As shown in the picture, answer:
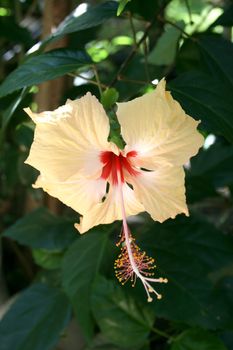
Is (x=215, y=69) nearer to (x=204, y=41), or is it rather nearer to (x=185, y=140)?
(x=204, y=41)

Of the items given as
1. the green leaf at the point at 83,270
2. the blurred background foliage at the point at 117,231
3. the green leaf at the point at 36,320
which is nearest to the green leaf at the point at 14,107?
the blurred background foliage at the point at 117,231

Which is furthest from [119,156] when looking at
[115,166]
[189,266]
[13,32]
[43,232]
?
[13,32]

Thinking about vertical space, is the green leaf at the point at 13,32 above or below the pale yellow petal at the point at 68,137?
below

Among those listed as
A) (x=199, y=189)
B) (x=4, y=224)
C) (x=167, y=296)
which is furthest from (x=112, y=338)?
(x=4, y=224)

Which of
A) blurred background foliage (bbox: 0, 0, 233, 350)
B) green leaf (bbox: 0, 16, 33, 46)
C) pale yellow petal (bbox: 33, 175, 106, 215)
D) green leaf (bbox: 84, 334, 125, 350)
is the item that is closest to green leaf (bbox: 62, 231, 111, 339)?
blurred background foliage (bbox: 0, 0, 233, 350)

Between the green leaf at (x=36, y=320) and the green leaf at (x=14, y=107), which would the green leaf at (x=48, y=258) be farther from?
the green leaf at (x=14, y=107)

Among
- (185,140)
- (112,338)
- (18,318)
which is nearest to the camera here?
(185,140)
